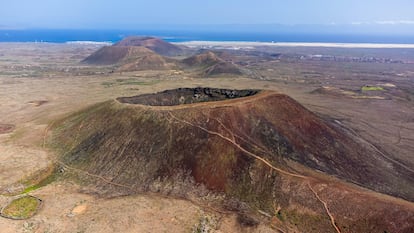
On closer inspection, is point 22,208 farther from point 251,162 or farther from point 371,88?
point 371,88

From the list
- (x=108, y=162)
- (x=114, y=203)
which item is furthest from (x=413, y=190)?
(x=108, y=162)

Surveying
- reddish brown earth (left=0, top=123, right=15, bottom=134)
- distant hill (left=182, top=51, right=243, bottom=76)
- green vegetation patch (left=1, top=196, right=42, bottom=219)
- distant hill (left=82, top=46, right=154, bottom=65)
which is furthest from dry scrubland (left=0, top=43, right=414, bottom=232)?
distant hill (left=82, top=46, right=154, bottom=65)

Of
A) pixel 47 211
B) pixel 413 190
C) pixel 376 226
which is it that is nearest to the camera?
pixel 376 226

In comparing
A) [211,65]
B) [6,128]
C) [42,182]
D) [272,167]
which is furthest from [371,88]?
[42,182]

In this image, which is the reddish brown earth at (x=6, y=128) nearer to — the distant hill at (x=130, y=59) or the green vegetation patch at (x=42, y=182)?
the green vegetation patch at (x=42, y=182)

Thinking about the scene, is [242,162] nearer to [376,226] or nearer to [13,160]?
[376,226]

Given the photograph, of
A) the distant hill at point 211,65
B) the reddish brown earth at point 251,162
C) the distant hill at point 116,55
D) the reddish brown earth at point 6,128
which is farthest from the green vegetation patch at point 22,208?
the distant hill at point 116,55
